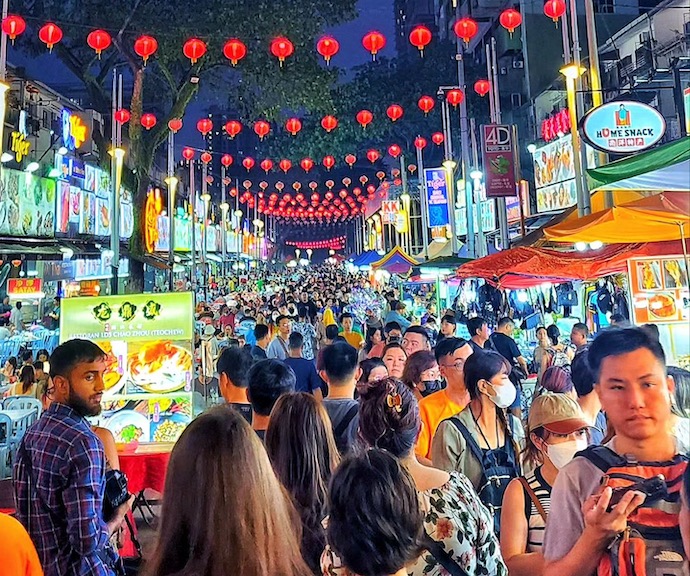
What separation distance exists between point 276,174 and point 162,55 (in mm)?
57468

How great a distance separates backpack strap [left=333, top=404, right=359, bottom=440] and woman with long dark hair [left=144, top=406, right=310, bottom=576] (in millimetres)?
2468

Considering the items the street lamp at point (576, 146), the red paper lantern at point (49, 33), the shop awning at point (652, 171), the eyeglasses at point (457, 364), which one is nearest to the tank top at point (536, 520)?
the shop awning at point (652, 171)

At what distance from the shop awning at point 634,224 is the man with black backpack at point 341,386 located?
284 cm

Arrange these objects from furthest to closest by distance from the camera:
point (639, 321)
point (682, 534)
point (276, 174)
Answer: point (276, 174)
point (639, 321)
point (682, 534)

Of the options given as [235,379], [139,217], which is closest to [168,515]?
[235,379]

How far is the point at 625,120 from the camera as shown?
9.38 m

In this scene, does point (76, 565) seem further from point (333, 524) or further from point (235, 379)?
point (235, 379)

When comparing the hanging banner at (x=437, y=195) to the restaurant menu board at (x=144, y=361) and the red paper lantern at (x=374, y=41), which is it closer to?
the red paper lantern at (x=374, y=41)

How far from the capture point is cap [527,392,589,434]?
9.90 feet

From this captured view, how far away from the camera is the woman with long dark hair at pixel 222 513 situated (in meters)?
2.03

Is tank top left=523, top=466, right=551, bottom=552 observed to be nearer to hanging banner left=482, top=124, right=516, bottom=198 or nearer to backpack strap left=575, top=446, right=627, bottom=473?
backpack strap left=575, top=446, right=627, bottom=473

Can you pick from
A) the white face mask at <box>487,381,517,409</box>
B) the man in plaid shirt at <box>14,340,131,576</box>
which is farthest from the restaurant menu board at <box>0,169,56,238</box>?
the white face mask at <box>487,381,517,409</box>

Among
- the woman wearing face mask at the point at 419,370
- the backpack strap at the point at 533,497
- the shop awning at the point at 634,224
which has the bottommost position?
the backpack strap at the point at 533,497

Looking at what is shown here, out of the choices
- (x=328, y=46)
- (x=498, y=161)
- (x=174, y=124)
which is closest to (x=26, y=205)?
(x=174, y=124)
